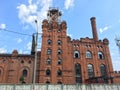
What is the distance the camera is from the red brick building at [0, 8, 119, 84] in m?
42.0

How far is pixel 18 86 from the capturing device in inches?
936

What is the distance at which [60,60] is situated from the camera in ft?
145

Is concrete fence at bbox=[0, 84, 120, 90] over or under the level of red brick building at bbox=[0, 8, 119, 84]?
under

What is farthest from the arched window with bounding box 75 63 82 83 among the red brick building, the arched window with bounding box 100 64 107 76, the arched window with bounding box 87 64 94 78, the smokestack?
the smokestack

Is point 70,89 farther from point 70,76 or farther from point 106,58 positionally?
point 106,58

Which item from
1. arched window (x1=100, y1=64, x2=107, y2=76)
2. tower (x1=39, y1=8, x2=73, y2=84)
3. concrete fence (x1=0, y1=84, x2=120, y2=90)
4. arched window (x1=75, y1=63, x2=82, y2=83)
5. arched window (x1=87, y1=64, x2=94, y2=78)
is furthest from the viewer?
arched window (x1=100, y1=64, x2=107, y2=76)

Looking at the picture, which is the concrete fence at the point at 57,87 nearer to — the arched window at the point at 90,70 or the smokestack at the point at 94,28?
the arched window at the point at 90,70

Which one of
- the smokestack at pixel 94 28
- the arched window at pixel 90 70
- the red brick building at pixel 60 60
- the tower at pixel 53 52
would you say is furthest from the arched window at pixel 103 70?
the tower at pixel 53 52

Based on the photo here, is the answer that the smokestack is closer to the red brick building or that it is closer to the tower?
the red brick building

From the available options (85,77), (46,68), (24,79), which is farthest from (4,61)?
(85,77)

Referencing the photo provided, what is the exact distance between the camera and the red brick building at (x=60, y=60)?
42031 mm

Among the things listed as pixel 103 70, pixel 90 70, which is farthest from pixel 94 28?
pixel 90 70

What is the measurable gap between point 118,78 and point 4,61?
2936 centimetres

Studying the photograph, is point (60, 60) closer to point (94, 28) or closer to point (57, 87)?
point (94, 28)
